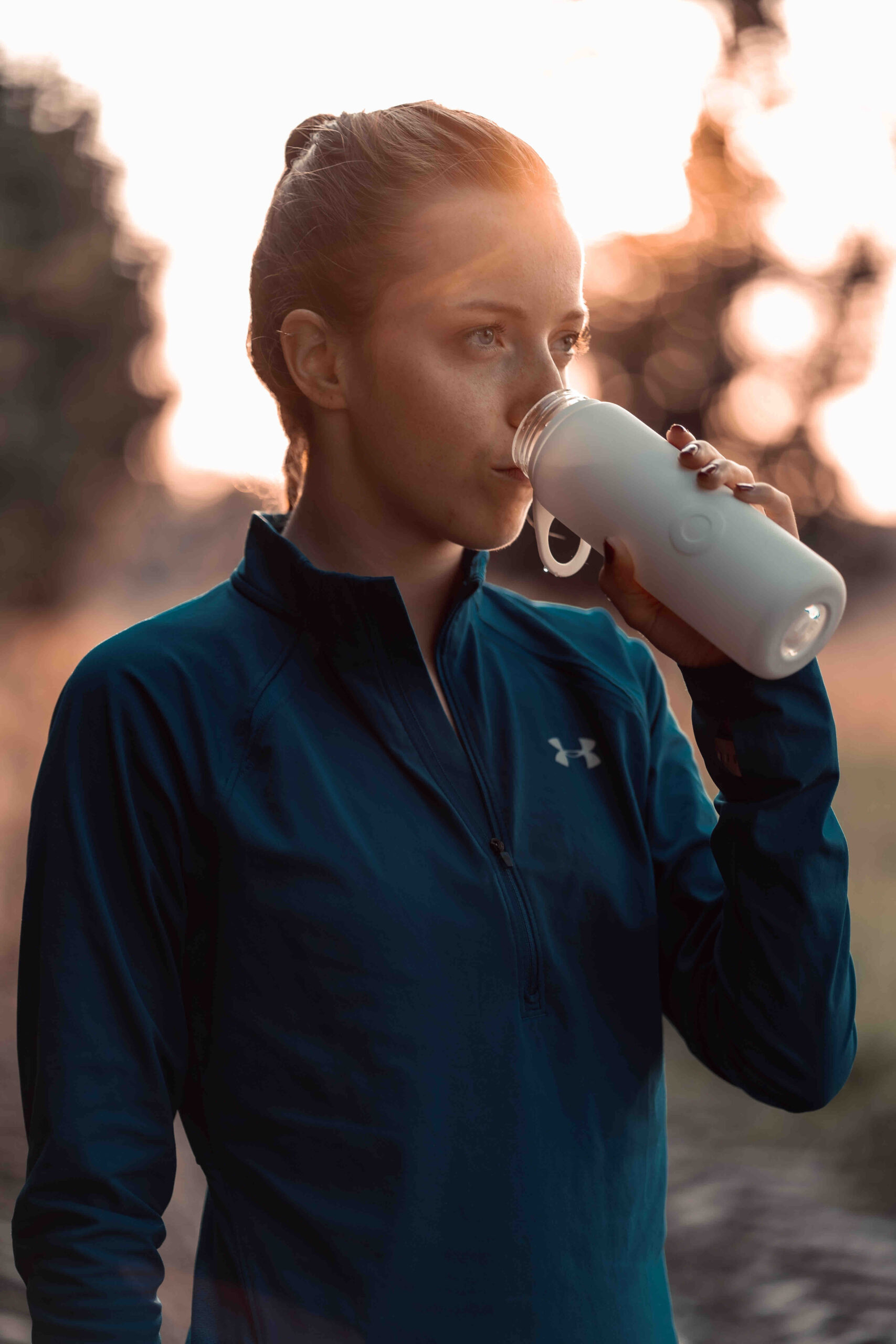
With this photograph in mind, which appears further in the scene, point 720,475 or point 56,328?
point 56,328

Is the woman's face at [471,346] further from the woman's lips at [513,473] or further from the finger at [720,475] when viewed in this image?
the finger at [720,475]

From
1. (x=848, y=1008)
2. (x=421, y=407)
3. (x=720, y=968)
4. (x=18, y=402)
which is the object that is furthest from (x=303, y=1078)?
(x=18, y=402)

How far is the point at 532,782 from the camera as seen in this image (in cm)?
127

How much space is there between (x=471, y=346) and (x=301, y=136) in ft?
1.61

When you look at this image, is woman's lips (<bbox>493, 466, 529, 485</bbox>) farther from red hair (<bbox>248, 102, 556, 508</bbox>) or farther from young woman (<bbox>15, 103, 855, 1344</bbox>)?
red hair (<bbox>248, 102, 556, 508</bbox>)

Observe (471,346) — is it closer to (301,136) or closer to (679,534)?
(679,534)

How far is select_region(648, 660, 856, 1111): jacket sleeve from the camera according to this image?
44.1 inches

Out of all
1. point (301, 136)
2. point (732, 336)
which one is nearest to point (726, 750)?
point (301, 136)

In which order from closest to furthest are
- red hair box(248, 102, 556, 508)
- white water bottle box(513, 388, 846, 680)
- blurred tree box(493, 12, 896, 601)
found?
white water bottle box(513, 388, 846, 680) → red hair box(248, 102, 556, 508) → blurred tree box(493, 12, 896, 601)

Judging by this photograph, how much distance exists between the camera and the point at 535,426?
3.94ft

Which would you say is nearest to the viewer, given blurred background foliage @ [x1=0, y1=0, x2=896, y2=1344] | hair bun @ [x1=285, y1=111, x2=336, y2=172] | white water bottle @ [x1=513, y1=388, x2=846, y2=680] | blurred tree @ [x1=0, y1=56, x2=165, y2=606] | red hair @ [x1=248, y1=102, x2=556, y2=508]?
white water bottle @ [x1=513, y1=388, x2=846, y2=680]

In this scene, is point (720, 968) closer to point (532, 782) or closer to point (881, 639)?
point (532, 782)

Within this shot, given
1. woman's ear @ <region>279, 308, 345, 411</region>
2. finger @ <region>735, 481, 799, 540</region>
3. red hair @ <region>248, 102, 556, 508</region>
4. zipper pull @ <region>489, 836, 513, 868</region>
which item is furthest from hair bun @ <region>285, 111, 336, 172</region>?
zipper pull @ <region>489, 836, 513, 868</region>

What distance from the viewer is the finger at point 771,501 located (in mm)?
1084
